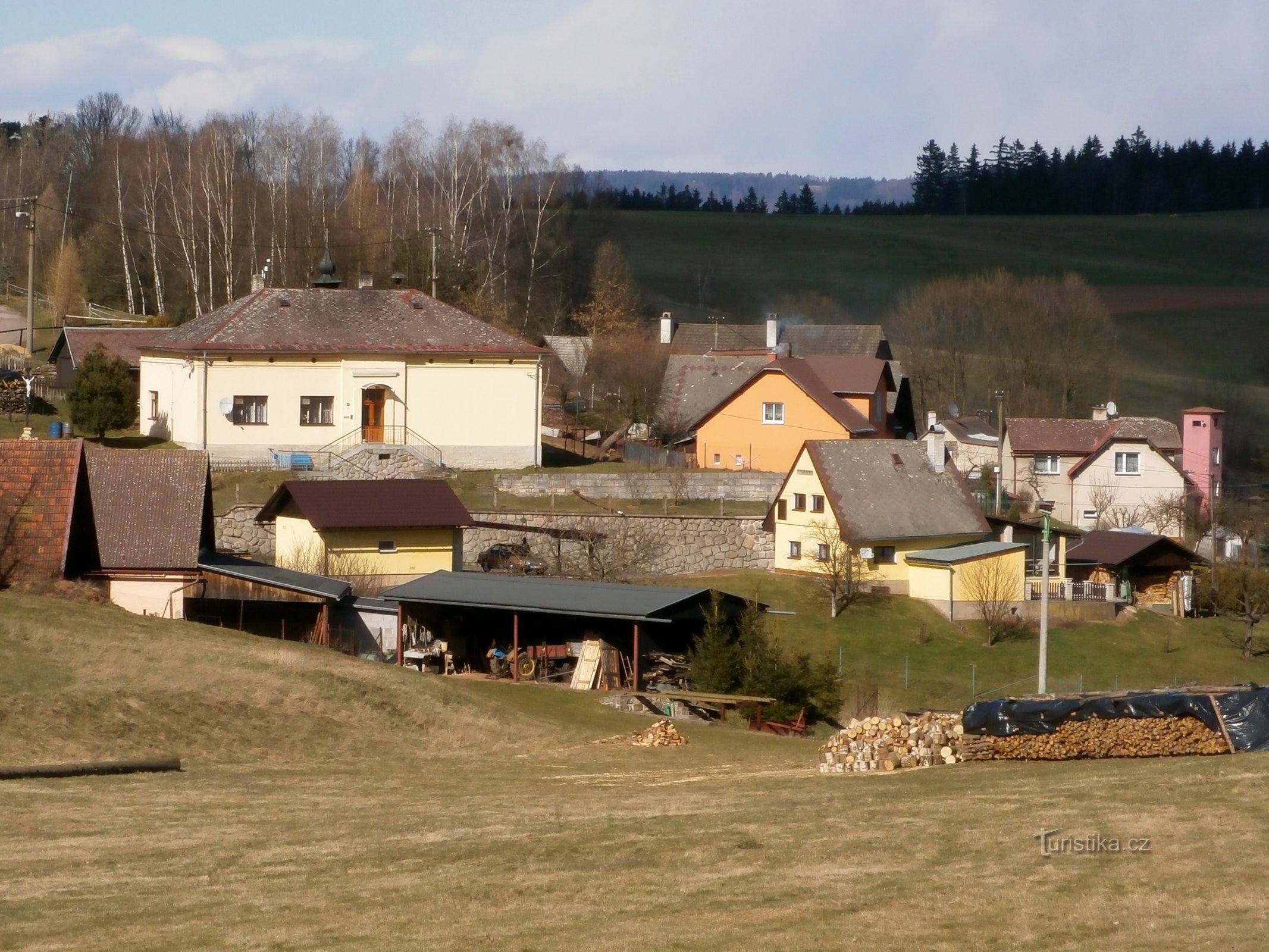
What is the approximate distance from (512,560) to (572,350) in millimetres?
35005

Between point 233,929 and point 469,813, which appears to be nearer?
point 233,929

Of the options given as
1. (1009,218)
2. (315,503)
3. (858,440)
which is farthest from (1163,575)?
(1009,218)

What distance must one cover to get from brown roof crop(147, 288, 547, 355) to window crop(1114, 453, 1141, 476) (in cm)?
2631

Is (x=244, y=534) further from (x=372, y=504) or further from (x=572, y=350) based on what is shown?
(x=572, y=350)

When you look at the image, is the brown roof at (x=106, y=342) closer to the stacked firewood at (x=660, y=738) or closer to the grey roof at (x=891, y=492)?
the grey roof at (x=891, y=492)

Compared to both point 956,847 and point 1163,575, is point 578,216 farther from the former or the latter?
point 956,847

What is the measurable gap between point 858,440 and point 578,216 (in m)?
46.6

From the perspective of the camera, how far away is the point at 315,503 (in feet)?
130

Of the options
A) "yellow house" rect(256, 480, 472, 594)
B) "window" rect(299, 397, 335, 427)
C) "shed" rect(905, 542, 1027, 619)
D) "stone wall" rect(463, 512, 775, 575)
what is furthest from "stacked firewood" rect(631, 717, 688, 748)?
"window" rect(299, 397, 335, 427)

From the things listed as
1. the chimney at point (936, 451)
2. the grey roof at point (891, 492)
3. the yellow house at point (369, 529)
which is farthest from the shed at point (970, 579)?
the yellow house at point (369, 529)

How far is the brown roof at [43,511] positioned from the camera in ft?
105

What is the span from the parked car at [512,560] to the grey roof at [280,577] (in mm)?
7478

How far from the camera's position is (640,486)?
51.0 meters

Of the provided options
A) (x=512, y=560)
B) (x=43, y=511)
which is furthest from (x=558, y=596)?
(x=43, y=511)
